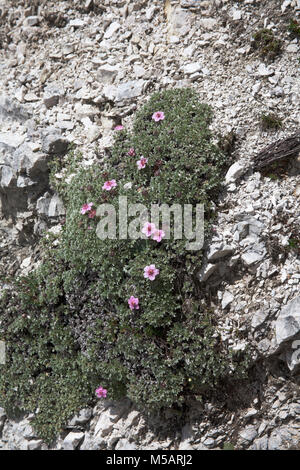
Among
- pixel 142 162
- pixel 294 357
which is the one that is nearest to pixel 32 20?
pixel 142 162

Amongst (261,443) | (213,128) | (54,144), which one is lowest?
(261,443)

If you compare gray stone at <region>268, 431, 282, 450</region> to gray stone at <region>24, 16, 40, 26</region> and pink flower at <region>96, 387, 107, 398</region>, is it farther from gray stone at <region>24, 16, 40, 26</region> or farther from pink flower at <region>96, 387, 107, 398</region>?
gray stone at <region>24, 16, 40, 26</region>

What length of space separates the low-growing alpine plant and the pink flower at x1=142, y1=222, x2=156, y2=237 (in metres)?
0.01

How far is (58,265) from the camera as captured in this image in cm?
652

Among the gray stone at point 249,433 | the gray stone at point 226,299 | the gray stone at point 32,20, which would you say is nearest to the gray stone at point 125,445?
the gray stone at point 249,433

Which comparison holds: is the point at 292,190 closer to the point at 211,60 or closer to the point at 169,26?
the point at 211,60

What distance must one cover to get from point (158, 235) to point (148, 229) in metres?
0.15

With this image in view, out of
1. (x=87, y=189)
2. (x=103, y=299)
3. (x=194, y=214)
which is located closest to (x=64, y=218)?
(x=87, y=189)

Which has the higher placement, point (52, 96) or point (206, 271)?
point (52, 96)

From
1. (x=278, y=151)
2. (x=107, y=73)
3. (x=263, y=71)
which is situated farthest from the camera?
(x=107, y=73)

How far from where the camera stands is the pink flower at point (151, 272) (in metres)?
5.56

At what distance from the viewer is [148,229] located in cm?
573

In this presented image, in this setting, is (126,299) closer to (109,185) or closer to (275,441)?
(109,185)

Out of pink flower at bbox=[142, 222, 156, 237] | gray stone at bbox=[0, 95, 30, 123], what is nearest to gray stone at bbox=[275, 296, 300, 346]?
pink flower at bbox=[142, 222, 156, 237]
